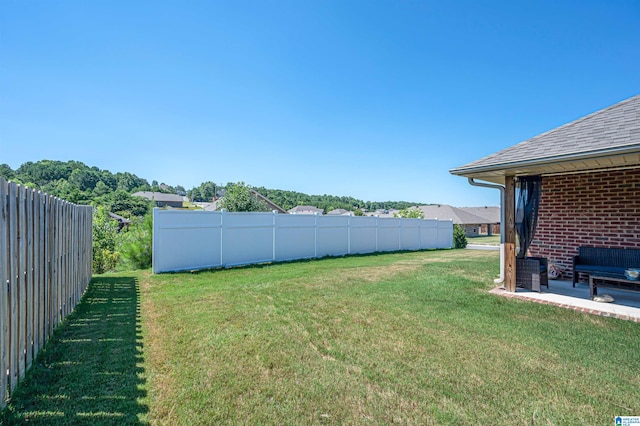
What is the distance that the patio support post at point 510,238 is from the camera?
19.9 feet

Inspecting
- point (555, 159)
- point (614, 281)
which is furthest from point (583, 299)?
point (555, 159)

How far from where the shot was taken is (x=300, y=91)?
41.9 ft

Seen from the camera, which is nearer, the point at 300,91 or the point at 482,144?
the point at 300,91

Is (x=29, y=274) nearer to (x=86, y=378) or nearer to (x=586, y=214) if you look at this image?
(x=86, y=378)

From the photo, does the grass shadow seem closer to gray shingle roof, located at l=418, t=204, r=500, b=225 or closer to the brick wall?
the brick wall

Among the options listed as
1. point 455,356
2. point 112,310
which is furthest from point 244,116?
point 455,356

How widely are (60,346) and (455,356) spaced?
14.3 feet

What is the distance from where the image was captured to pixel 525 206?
645cm

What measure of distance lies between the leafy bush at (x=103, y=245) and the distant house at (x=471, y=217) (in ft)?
119

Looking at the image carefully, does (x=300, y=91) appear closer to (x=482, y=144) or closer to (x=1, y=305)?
(x=482, y=144)

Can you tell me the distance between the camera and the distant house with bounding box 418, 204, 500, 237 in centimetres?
4006

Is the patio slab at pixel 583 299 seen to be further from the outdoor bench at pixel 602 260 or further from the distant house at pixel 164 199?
the distant house at pixel 164 199

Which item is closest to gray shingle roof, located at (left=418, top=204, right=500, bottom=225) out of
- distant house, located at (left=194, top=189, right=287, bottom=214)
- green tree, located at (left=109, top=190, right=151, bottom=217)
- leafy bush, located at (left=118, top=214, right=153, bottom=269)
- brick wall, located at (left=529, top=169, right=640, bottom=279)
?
distant house, located at (left=194, top=189, right=287, bottom=214)

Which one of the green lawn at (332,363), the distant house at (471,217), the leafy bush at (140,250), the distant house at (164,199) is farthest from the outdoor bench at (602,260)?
the distant house at (164,199)
